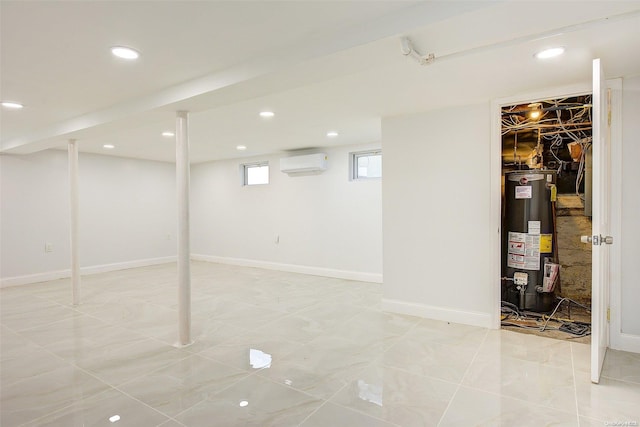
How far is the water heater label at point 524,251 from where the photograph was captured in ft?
12.4

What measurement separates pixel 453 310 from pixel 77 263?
439cm

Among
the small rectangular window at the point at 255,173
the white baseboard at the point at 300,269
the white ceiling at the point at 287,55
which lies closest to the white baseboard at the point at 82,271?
the white baseboard at the point at 300,269

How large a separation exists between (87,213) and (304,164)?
4.01m

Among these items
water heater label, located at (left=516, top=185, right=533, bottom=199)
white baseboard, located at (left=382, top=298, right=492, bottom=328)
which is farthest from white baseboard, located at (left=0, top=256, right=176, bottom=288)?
water heater label, located at (left=516, top=185, right=533, bottom=199)

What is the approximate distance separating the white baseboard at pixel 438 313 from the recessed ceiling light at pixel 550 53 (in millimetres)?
2233

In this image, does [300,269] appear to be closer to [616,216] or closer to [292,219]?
[292,219]

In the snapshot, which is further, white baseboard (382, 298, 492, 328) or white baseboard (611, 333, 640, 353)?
white baseboard (382, 298, 492, 328)

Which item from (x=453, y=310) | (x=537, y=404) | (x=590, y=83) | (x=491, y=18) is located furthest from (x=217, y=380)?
(x=590, y=83)

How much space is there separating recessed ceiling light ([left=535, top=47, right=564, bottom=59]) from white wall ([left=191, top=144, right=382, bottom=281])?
10.2 ft

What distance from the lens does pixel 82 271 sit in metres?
6.04

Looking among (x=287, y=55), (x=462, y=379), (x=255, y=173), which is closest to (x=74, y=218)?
(x=255, y=173)

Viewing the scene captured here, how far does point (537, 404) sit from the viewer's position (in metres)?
2.00

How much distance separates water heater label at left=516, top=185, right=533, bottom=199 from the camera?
3.83 meters

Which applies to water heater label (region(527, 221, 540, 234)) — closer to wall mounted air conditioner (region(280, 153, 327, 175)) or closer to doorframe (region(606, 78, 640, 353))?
doorframe (region(606, 78, 640, 353))
